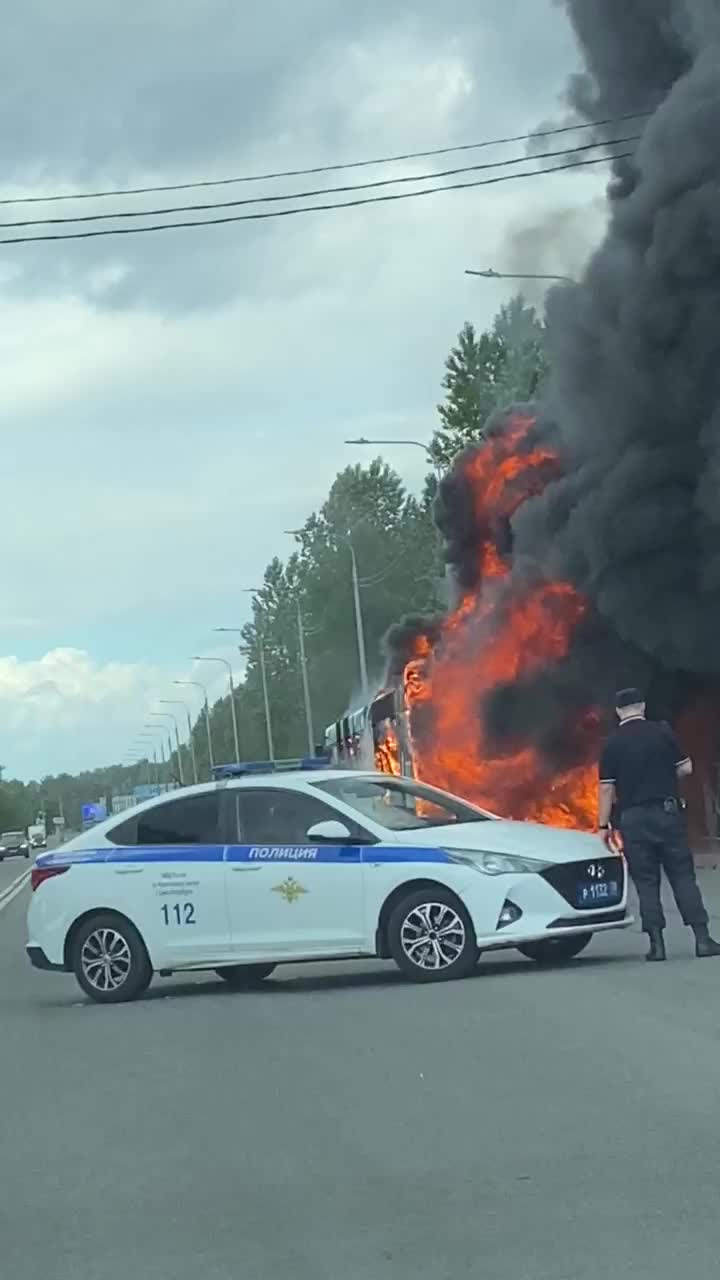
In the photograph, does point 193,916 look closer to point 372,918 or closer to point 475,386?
point 372,918

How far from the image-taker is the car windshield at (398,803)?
46.0 ft

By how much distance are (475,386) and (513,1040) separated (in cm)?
8006

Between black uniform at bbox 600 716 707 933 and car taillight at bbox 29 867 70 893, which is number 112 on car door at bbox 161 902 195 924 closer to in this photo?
car taillight at bbox 29 867 70 893

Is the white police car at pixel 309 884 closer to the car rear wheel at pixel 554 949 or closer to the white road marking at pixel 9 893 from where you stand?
the car rear wheel at pixel 554 949

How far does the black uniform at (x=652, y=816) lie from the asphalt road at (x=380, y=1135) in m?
0.44

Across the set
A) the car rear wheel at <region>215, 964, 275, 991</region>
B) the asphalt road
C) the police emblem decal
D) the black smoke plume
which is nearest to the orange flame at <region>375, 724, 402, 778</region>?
the black smoke plume

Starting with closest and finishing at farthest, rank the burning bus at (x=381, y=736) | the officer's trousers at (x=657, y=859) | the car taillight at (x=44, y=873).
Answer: the officer's trousers at (x=657, y=859) → the car taillight at (x=44, y=873) → the burning bus at (x=381, y=736)

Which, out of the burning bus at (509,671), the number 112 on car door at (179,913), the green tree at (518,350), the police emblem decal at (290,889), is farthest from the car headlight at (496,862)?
the green tree at (518,350)

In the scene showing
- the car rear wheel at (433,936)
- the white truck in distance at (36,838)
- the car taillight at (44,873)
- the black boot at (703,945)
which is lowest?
the black boot at (703,945)

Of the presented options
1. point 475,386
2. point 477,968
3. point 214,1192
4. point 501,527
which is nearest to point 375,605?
point 475,386

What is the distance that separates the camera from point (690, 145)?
1231 inches

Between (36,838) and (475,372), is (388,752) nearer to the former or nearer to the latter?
(475,372)

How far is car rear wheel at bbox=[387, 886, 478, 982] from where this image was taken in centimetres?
1354

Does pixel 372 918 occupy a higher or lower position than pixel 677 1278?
higher
